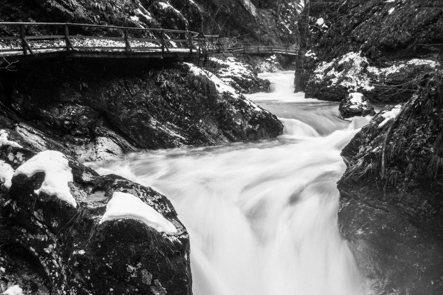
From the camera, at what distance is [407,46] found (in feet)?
43.8

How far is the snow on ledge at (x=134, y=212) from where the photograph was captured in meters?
3.46

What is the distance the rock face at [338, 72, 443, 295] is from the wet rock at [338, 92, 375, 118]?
769 cm

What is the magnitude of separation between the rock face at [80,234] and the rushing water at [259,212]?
45.1 inches

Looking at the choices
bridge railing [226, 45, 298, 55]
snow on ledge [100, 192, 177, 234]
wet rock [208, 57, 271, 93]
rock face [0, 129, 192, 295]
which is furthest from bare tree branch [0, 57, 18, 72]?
bridge railing [226, 45, 298, 55]

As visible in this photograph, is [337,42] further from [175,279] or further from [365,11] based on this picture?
[175,279]

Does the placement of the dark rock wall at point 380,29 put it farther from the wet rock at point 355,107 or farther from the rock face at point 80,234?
the rock face at point 80,234

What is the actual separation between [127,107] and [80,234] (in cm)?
609

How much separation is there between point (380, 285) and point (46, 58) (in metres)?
8.34

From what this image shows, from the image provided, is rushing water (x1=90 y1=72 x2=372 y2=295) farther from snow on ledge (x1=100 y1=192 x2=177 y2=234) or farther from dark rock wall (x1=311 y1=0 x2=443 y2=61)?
dark rock wall (x1=311 y1=0 x2=443 y2=61)

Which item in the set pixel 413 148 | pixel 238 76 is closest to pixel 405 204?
pixel 413 148

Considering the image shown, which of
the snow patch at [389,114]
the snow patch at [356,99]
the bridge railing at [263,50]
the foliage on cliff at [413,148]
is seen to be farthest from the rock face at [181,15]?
the foliage on cliff at [413,148]

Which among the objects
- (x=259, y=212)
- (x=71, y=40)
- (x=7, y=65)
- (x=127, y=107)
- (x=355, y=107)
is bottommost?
(x=259, y=212)

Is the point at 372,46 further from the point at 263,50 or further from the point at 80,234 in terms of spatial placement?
the point at 263,50

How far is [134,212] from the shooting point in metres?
3.54
